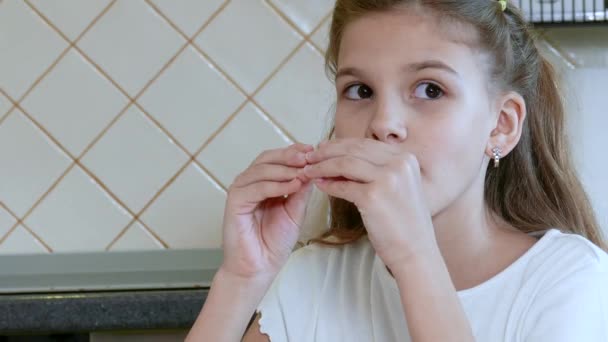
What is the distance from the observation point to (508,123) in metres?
1.18

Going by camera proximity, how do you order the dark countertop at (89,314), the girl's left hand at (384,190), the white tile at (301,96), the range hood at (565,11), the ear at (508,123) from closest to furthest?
the girl's left hand at (384,190) < the ear at (508,123) < the dark countertop at (89,314) < the range hood at (565,11) < the white tile at (301,96)

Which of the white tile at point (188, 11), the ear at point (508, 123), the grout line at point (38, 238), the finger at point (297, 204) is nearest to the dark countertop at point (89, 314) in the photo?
Result: the finger at point (297, 204)

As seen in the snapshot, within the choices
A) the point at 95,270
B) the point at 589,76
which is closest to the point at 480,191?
the point at 589,76

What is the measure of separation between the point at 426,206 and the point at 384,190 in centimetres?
6

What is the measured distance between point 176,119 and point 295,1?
0.34 m

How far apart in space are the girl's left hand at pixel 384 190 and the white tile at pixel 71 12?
1.05 m

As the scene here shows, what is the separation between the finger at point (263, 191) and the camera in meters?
1.06

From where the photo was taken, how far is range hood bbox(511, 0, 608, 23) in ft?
5.58

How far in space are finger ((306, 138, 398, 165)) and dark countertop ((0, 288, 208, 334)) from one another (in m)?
0.54

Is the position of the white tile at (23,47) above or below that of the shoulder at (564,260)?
above

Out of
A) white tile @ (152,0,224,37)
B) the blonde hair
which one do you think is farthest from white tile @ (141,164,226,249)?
the blonde hair

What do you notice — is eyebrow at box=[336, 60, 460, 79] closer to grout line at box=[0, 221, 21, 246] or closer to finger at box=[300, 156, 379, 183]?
finger at box=[300, 156, 379, 183]

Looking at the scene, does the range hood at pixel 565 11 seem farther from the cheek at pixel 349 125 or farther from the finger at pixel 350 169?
the finger at pixel 350 169

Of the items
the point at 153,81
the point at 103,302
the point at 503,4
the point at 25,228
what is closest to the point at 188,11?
the point at 153,81
